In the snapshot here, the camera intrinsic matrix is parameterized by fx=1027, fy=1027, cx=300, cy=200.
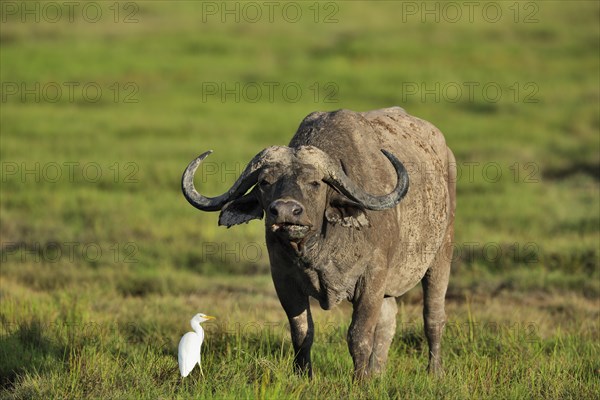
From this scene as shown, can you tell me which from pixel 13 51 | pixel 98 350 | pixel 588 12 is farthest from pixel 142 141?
pixel 588 12

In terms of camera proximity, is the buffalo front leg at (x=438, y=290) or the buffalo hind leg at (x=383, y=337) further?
the buffalo front leg at (x=438, y=290)

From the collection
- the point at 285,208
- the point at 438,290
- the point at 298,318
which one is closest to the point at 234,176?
the point at 438,290

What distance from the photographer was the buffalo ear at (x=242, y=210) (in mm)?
6359

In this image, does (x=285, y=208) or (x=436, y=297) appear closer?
(x=285, y=208)

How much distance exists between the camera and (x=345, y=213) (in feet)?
20.9

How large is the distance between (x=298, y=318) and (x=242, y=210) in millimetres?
911

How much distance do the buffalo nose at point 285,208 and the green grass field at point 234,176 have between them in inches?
38.4

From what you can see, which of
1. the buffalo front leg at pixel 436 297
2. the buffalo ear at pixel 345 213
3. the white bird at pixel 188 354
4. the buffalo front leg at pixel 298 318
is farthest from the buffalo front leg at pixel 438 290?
the white bird at pixel 188 354

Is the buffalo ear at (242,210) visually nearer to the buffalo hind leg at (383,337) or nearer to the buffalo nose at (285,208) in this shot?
the buffalo nose at (285,208)

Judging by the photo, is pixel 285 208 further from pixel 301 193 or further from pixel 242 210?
pixel 242 210

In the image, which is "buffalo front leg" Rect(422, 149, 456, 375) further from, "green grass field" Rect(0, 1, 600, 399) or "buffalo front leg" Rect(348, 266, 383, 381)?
"buffalo front leg" Rect(348, 266, 383, 381)

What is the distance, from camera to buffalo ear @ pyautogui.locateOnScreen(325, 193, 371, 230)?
6.32 m

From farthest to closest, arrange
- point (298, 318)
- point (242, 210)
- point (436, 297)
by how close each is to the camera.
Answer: point (436, 297) < point (298, 318) < point (242, 210)

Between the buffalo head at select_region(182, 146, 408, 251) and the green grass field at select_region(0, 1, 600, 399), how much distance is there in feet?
3.19
